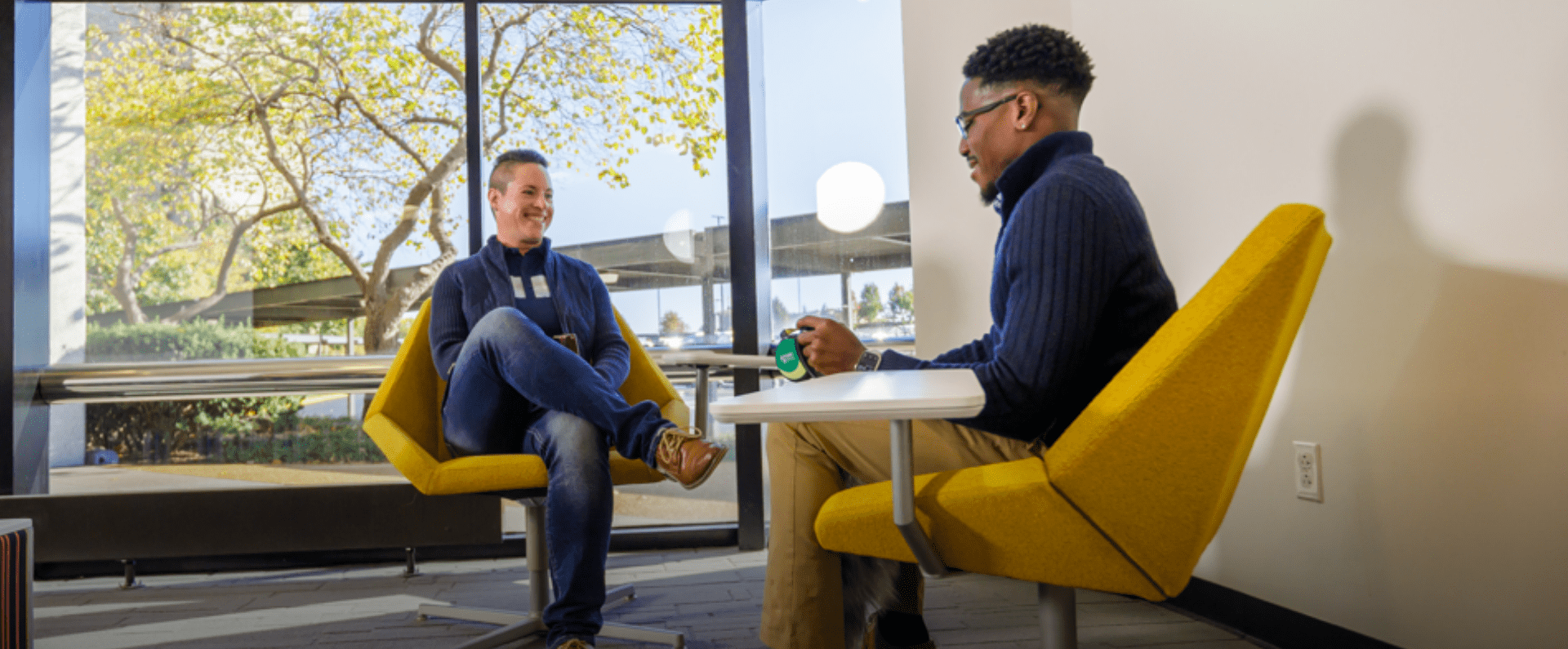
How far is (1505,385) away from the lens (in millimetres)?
1252

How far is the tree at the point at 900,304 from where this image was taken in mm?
3119

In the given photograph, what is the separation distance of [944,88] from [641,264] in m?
1.33

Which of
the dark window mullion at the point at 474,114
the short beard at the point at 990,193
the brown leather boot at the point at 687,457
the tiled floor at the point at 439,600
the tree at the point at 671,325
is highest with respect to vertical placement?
the dark window mullion at the point at 474,114

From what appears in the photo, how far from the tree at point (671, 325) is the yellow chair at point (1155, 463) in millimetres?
2291

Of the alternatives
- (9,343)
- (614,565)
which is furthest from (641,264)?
(9,343)

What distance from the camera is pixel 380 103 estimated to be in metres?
3.27

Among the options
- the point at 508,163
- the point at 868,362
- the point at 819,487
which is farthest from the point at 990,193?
the point at 508,163

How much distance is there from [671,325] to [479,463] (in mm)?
1449

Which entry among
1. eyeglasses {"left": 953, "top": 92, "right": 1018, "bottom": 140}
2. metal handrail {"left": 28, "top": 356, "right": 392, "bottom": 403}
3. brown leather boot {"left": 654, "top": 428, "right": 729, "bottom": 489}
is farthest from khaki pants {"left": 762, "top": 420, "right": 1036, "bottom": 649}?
metal handrail {"left": 28, "top": 356, "right": 392, "bottom": 403}

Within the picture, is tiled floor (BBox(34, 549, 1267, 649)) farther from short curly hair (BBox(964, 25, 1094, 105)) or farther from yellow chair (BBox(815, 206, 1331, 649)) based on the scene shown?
short curly hair (BBox(964, 25, 1094, 105))

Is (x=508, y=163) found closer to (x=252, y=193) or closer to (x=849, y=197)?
(x=849, y=197)

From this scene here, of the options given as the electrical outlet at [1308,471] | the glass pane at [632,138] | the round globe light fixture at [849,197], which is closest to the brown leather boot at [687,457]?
the electrical outlet at [1308,471]

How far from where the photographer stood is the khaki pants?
1.17 metres

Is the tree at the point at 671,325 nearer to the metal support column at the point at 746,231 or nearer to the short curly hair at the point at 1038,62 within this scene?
the metal support column at the point at 746,231
